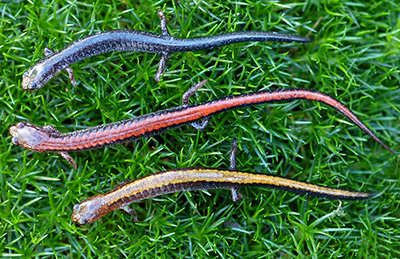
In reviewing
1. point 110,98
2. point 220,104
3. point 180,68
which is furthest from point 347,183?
point 110,98

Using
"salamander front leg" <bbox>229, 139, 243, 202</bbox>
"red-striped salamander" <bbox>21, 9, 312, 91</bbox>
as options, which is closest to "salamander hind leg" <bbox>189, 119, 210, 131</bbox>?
"salamander front leg" <bbox>229, 139, 243, 202</bbox>

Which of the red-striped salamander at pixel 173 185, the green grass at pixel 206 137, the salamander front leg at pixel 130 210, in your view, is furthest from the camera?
the green grass at pixel 206 137

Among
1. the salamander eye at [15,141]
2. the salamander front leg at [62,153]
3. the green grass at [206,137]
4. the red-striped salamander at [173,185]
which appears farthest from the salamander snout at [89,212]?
the salamander eye at [15,141]

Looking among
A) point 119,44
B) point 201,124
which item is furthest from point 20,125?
point 201,124

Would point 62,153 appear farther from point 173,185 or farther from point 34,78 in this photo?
point 173,185

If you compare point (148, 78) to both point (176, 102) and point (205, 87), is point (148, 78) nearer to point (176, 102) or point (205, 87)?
point (176, 102)

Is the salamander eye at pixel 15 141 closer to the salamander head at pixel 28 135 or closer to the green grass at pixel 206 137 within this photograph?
the salamander head at pixel 28 135
